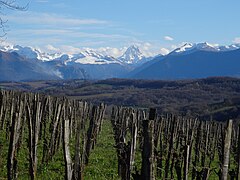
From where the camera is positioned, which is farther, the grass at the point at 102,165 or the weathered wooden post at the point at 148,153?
the grass at the point at 102,165

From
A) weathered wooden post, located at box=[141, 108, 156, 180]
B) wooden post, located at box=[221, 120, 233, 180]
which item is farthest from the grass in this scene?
weathered wooden post, located at box=[141, 108, 156, 180]

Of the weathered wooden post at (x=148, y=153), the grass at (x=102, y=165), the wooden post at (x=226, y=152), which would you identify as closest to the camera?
the weathered wooden post at (x=148, y=153)

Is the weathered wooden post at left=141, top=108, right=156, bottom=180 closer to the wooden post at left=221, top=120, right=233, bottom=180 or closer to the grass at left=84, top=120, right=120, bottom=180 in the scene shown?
the wooden post at left=221, top=120, right=233, bottom=180

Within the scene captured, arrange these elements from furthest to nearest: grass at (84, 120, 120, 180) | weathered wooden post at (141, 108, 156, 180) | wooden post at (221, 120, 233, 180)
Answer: grass at (84, 120, 120, 180) → wooden post at (221, 120, 233, 180) → weathered wooden post at (141, 108, 156, 180)

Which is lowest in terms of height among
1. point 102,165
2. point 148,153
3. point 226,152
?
point 102,165

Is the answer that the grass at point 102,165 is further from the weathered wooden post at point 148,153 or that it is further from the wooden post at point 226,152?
the weathered wooden post at point 148,153

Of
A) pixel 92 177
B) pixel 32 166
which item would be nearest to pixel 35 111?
pixel 32 166

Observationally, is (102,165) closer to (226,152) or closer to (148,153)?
(226,152)

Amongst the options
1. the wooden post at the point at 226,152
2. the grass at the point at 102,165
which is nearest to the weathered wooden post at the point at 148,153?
the wooden post at the point at 226,152

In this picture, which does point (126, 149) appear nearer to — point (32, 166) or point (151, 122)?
point (32, 166)

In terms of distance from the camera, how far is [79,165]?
11.3 m

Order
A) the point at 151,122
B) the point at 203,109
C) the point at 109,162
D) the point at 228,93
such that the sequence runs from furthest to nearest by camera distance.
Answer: the point at 228,93, the point at 203,109, the point at 109,162, the point at 151,122

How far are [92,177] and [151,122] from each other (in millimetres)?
10086

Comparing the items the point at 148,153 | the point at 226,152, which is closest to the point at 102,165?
the point at 226,152
